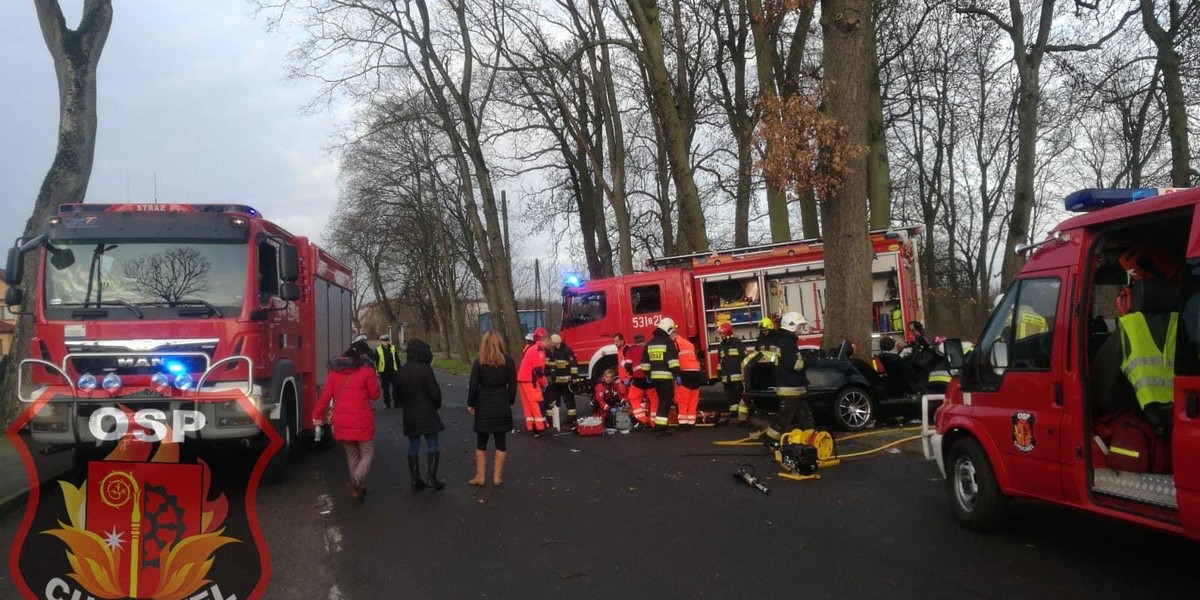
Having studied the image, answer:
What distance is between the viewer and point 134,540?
14.5 ft

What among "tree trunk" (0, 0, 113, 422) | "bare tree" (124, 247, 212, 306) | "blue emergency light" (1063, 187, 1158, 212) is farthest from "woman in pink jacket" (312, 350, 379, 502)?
"tree trunk" (0, 0, 113, 422)

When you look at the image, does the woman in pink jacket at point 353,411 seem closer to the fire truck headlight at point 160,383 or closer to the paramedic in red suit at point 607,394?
the fire truck headlight at point 160,383

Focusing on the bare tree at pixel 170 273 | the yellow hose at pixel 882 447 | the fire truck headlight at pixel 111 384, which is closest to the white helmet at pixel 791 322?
the yellow hose at pixel 882 447

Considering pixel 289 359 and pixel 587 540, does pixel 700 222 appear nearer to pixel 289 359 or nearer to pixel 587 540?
pixel 289 359

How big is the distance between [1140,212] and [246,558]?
18.8 ft

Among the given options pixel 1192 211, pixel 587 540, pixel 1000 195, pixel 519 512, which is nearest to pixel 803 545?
pixel 587 540

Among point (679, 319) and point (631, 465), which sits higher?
point (679, 319)

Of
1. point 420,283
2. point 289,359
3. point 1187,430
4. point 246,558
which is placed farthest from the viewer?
point 420,283

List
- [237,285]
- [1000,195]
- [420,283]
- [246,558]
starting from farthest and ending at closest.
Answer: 1. [420,283]
2. [1000,195]
3. [237,285]
4. [246,558]

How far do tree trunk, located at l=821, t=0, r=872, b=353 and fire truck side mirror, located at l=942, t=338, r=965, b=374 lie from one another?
652 cm

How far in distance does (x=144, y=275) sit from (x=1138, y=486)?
8.74 metres

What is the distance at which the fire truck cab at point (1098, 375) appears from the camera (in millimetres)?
5176

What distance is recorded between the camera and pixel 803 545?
6.87 meters

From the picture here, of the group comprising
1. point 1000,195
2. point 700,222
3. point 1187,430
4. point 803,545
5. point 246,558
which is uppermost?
point 1000,195
